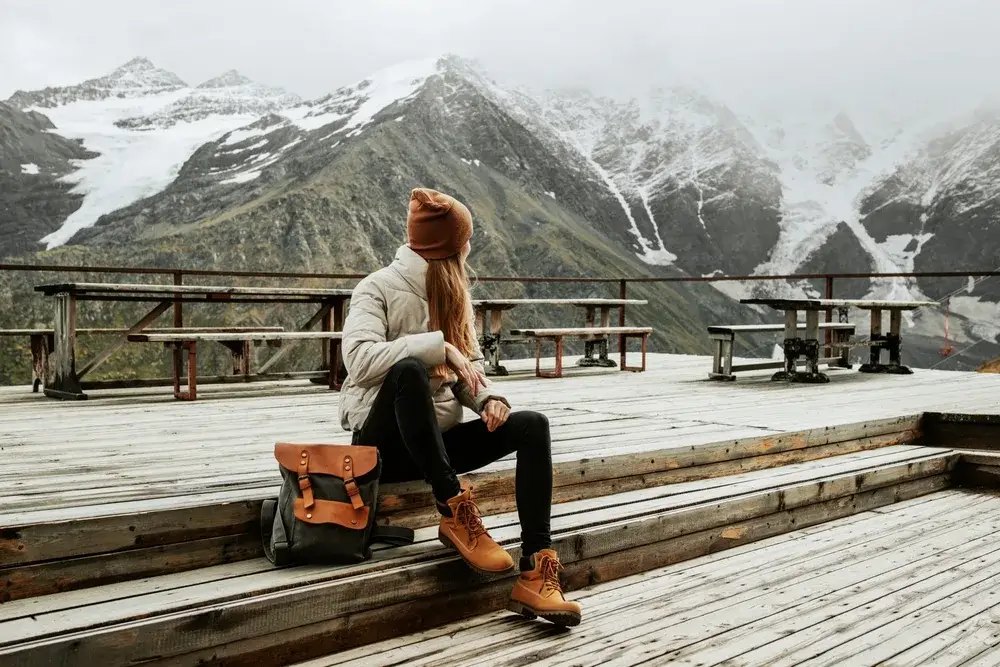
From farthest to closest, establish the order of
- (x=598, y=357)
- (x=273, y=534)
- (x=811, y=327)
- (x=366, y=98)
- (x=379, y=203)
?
1. (x=366, y=98)
2. (x=379, y=203)
3. (x=598, y=357)
4. (x=811, y=327)
5. (x=273, y=534)

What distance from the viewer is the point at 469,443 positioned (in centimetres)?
242

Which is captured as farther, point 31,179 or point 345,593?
point 31,179

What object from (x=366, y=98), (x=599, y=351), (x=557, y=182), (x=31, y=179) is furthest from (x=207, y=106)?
(x=599, y=351)

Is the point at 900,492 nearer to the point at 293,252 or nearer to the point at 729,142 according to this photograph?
the point at 293,252

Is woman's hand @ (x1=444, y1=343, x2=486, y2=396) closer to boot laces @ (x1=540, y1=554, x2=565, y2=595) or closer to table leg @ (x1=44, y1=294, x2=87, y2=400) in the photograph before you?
boot laces @ (x1=540, y1=554, x2=565, y2=595)

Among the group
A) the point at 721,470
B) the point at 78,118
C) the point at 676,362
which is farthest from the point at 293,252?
the point at 78,118

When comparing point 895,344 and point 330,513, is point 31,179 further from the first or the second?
point 330,513

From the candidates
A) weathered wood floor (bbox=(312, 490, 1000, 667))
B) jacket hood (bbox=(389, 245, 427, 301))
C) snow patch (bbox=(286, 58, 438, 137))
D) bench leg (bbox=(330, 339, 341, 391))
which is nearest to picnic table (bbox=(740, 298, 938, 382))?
bench leg (bbox=(330, 339, 341, 391))

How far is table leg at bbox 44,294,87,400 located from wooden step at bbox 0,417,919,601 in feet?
9.98

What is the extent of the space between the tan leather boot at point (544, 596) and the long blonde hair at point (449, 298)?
56cm

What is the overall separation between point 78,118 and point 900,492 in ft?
571

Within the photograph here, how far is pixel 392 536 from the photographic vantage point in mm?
2303

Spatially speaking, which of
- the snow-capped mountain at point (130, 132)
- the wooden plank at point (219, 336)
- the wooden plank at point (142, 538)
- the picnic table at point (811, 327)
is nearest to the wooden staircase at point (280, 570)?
the wooden plank at point (142, 538)

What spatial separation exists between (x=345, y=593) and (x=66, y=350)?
3856 mm
